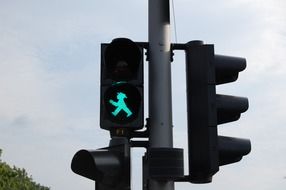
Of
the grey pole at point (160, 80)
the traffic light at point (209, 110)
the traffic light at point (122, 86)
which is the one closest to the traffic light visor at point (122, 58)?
the traffic light at point (122, 86)

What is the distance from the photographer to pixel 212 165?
16.6ft

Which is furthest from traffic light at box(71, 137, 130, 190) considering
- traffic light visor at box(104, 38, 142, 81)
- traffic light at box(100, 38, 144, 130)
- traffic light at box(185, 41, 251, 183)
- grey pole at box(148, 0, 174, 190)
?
traffic light at box(185, 41, 251, 183)

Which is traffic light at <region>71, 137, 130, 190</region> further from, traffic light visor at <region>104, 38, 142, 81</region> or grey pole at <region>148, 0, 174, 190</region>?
traffic light visor at <region>104, 38, 142, 81</region>

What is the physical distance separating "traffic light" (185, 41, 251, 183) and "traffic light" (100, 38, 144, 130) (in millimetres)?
645

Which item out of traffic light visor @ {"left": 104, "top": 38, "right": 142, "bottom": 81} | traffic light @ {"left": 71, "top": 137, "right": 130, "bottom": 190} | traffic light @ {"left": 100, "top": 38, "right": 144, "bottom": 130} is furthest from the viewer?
traffic light visor @ {"left": 104, "top": 38, "right": 142, "bottom": 81}

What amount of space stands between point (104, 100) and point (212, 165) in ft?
3.71

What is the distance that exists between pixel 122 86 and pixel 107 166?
27.2 inches

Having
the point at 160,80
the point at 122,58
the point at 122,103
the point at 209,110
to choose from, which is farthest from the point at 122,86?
the point at 209,110

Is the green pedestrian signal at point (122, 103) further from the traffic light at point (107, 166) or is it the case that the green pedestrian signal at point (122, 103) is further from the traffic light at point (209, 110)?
the traffic light at point (209, 110)

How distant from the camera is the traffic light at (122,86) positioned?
4770mm

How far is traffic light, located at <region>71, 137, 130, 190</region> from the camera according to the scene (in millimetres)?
4590

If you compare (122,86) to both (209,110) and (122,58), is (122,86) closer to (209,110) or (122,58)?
(122,58)

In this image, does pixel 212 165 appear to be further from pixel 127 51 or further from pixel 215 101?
pixel 127 51

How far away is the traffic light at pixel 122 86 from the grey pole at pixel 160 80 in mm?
461
